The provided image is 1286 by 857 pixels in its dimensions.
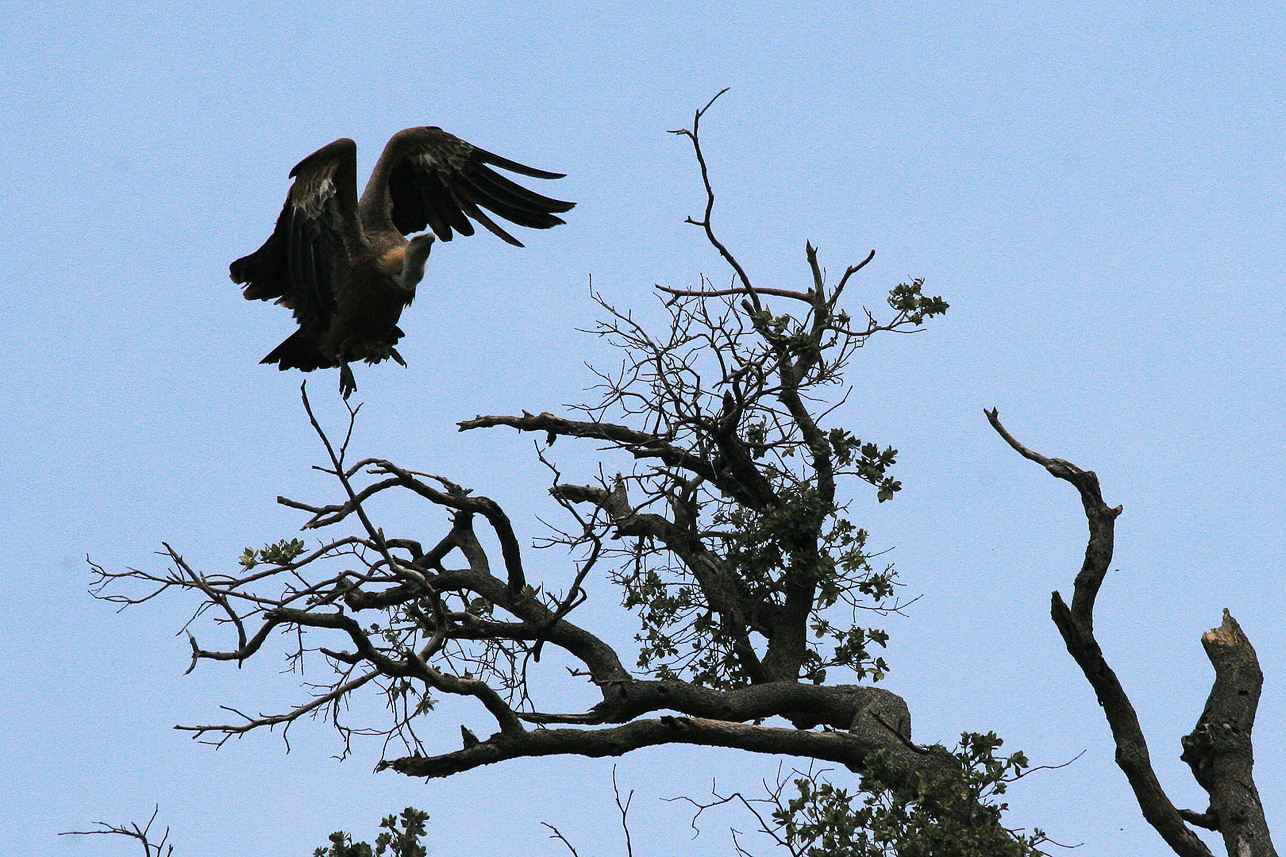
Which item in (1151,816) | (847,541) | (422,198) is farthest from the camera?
(422,198)

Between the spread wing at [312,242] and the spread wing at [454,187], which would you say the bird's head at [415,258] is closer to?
the spread wing at [312,242]

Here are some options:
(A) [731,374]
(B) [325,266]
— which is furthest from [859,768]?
(B) [325,266]

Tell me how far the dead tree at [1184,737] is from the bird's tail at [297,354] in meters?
3.26

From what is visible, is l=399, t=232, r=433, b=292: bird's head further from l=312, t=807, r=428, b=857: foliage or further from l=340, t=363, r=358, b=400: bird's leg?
l=312, t=807, r=428, b=857: foliage

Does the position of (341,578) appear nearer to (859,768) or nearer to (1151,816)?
(859,768)

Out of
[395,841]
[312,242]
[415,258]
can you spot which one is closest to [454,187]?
[415,258]

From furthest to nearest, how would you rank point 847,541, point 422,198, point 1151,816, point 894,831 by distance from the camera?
point 422,198, point 847,541, point 1151,816, point 894,831

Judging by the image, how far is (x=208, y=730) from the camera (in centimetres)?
404

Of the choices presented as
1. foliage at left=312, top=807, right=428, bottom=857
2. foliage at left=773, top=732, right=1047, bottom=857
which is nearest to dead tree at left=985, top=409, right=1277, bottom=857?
foliage at left=773, top=732, right=1047, bottom=857

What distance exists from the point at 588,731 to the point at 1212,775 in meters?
2.34

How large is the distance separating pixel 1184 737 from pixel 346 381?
4019 mm

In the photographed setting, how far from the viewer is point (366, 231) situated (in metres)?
5.85

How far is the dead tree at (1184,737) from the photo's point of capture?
434 centimetres

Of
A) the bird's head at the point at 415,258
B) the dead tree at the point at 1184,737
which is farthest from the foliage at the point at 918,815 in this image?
the bird's head at the point at 415,258
